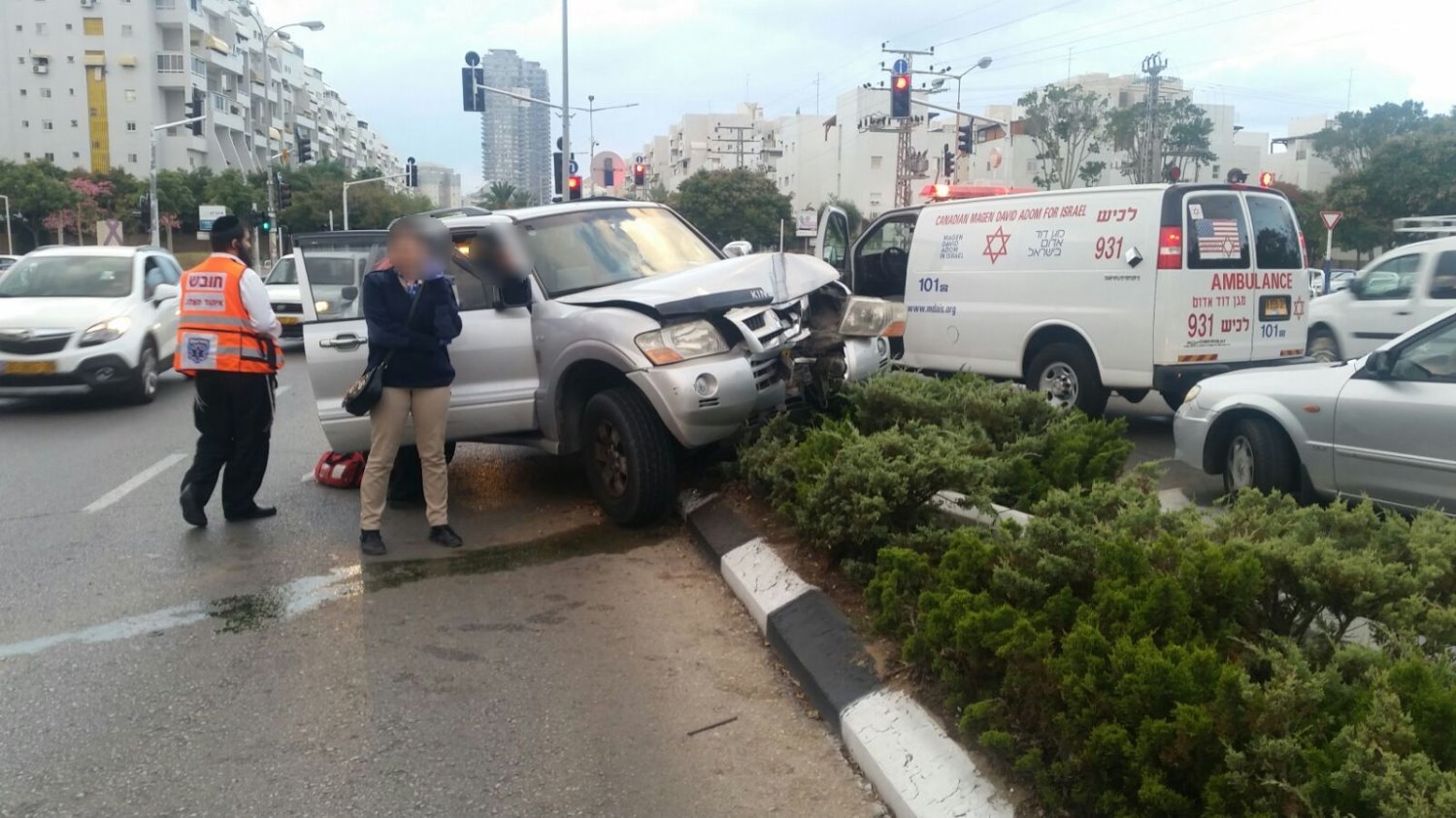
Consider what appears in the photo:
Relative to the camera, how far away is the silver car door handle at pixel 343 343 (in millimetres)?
6949

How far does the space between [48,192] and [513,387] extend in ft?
229

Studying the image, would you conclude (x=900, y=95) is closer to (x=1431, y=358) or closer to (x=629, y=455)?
(x=1431, y=358)

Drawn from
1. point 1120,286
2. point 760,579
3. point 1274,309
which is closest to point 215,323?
point 760,579

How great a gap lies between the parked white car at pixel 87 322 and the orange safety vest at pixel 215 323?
6.09 m

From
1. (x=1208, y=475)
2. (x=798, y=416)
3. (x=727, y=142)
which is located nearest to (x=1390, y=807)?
(x=798, y=416)

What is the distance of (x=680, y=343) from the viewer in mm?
6477

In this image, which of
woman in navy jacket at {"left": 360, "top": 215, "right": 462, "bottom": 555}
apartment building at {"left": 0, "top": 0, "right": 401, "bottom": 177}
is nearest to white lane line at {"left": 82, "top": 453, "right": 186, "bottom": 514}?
woman in navy jacket at {"left": 360, "top": 215, "right": 462, "bottom": 555}

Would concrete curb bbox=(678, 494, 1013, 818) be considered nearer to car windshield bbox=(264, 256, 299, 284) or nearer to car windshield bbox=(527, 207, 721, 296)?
car windshield bbox=(527, 207, 721, 296)

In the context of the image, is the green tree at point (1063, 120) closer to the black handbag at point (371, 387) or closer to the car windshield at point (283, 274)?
the car windshield at point (283, 274)

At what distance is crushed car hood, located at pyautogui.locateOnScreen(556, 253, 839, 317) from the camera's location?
6531 millimetres

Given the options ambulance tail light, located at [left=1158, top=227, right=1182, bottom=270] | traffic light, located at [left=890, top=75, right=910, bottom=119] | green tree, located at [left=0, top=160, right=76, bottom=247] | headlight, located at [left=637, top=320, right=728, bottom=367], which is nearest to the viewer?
headlight, located at [left=637, top=320, right=728, bottom=367]

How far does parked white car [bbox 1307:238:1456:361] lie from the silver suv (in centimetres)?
818

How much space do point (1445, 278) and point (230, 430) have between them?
1221cm

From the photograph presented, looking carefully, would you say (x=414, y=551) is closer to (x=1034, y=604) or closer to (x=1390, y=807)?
(x=1034, y=604)
